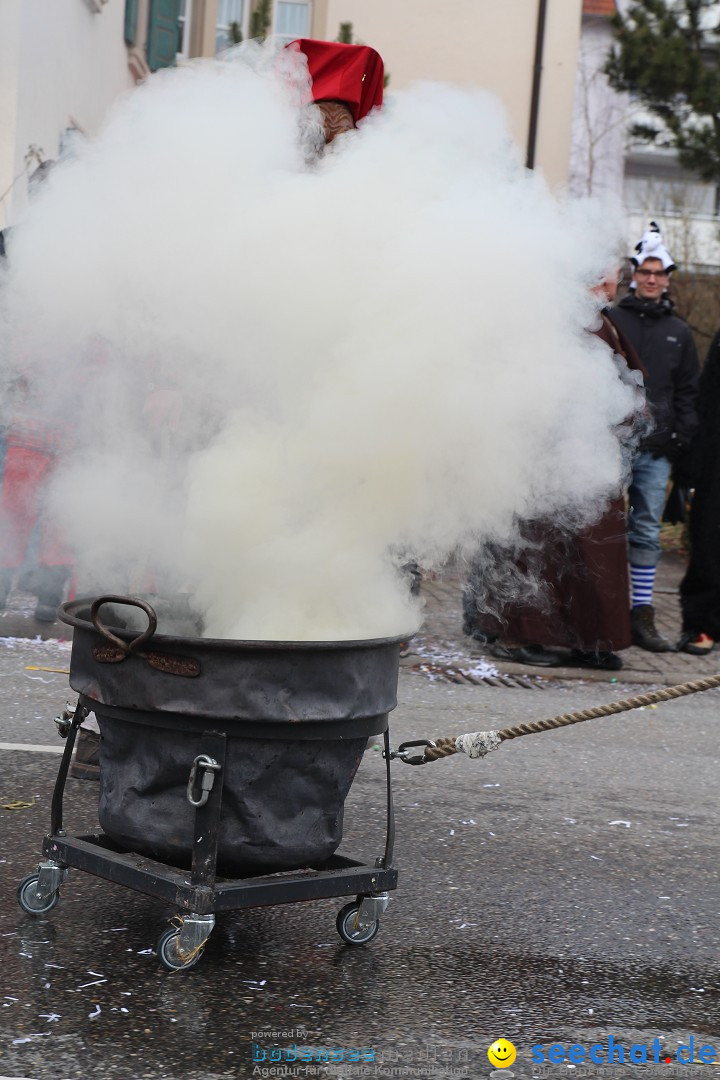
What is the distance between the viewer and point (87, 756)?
407cm

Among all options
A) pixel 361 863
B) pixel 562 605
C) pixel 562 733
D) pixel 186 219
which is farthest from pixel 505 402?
pixel 562 605

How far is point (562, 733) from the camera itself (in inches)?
224

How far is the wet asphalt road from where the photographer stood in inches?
104

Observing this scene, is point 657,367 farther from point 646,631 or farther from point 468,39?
point 468,39

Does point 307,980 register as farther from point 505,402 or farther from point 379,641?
point 505,402

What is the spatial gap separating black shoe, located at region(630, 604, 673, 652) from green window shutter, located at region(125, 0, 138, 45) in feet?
28.6

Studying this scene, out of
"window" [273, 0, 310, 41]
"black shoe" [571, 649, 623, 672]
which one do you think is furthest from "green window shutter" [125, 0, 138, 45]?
"black shoe" [571, 649, 623, 672]

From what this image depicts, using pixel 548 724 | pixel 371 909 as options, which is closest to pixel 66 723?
pixel 371 909

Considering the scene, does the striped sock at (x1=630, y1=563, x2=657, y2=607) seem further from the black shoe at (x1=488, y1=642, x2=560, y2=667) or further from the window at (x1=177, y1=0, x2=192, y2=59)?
the window at (x1=177, y1=0, x2=192, y2=59)

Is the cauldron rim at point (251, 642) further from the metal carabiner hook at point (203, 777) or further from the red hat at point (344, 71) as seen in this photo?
the red hat at point (344, 71)

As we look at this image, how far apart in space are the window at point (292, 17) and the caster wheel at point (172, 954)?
1732cm

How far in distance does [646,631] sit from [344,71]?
4.15 meters

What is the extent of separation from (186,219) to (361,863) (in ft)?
5.12

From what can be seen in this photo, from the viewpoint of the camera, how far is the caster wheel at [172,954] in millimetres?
2910
